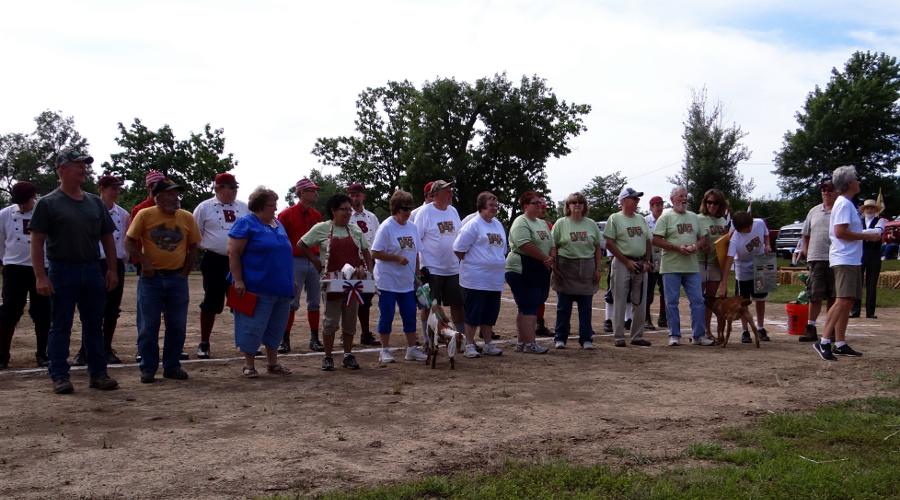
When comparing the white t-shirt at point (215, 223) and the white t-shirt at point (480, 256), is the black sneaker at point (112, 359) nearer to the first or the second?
the white t-shirt at point (215, 223)

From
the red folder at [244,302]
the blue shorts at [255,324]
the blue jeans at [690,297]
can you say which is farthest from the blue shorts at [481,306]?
the red folder at [244,302]

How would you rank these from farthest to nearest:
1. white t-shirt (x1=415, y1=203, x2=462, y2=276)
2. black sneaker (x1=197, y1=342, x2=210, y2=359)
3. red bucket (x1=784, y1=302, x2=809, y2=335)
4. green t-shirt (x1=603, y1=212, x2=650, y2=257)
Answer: red bucket (x1=784, y1=302, x2=809, y2=335) < green t-shirt (x1=603, y1=212, x2=650, y2=257) < white t-shirt (x1=415, y1=203, x2=462, y2=276) < black sneaker (x1=197, y1=342, x2=210, y2=359)

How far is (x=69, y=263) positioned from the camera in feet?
21.1

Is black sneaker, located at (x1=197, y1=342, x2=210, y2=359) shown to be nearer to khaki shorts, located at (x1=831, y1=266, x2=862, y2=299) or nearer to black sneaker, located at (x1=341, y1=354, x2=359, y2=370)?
black sneaker, located at (x1=341, y1=354, x2=359, y2=370)

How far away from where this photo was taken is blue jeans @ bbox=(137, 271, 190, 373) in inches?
275

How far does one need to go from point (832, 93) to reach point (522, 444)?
59340mm

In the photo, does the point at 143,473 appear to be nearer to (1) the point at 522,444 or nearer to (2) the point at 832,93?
(1) the point at 522,444

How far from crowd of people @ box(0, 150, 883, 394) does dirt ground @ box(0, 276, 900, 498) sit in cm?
43

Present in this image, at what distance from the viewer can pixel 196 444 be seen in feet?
15.5

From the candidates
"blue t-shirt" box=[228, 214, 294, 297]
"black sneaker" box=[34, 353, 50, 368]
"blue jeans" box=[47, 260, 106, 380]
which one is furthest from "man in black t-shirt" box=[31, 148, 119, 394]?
"black sneaker" box=[34, 353, 50, 368]

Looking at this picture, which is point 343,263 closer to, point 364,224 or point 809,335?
point 364,224

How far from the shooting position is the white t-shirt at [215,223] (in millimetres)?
8273

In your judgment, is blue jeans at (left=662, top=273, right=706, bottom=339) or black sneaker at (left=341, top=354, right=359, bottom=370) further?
blue jeans at (left=662, top=273, right=706, bottom=339)

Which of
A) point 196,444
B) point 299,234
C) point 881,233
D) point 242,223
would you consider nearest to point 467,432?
point 196,444
